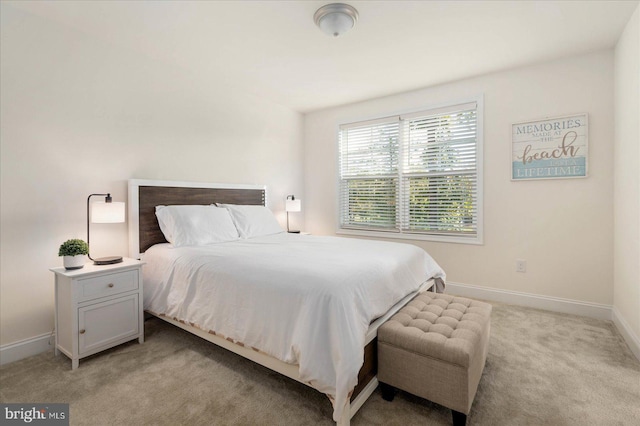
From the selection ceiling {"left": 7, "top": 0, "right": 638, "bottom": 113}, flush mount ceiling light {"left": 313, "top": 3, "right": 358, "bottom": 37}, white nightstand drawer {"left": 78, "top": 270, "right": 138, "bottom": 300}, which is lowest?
white nightstand drawer {"left": 78, "top": 270, "right": 138, "bottom": 300}

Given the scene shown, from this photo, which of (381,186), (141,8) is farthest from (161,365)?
(381,186)

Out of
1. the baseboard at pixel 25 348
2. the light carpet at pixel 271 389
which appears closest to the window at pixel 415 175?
the light carpet at pixel 271 389

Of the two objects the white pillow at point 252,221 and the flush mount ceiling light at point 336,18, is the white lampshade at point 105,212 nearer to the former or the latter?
the white pillow at point 252,221

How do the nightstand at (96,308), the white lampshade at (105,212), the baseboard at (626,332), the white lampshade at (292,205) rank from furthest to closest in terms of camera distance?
the white lampshade at (292,205) < the white lampshade at (105,212) < the baseboard at (626,332) < the nightstand at (96,308)

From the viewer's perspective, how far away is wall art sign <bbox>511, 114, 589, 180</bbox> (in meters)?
2.93

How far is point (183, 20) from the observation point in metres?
2.37

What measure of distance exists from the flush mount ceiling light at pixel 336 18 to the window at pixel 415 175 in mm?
1850

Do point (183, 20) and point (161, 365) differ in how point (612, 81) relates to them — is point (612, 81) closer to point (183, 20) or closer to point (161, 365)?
point (183, 20)

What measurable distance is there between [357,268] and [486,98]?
277 cm

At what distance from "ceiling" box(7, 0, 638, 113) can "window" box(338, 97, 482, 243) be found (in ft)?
2.00

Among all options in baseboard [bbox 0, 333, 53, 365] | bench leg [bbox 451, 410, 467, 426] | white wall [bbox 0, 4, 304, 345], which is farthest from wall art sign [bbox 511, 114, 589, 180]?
baseboard [bbox 0, 333, 53, 365]

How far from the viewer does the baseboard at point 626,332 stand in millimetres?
2161

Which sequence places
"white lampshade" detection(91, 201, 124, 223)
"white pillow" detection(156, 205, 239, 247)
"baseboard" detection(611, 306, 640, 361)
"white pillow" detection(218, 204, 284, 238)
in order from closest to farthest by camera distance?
"baseboard" detection(611, 306, 640, 361), "white lampshade" detection(91, 201, 124, 223), "white pillow" detection(156, 205, 239, 247), "white pillow" detection(218, 204, 284, 238)

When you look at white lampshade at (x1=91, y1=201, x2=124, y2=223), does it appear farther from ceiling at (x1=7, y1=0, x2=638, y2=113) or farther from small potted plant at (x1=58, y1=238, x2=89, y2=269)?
ceiling at (x1=7, y1=0, x2=638, y2=113)
